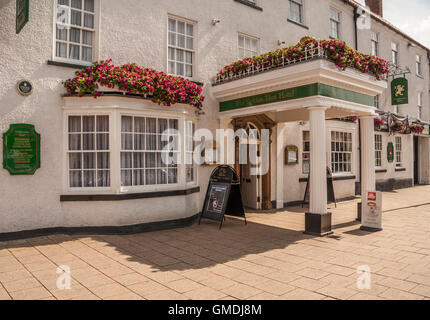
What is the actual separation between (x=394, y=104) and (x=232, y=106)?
1171 centimetres

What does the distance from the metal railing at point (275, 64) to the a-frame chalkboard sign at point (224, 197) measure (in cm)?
264

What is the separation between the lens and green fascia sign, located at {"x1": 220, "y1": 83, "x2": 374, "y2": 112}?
282 inches

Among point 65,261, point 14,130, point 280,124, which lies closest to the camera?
point 65,261

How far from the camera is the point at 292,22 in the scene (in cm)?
1213

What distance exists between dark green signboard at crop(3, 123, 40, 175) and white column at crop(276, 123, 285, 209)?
7468mm

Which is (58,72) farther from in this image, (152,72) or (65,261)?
(65,261)

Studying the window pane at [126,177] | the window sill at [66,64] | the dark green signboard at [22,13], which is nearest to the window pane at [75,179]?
the window pane at [126,177]

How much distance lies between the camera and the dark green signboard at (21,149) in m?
6.55

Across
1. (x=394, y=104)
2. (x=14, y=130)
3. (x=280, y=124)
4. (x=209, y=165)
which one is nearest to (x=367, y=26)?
(x=394, y=104)

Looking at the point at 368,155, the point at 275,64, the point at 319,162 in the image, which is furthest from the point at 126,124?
the point at 368,155

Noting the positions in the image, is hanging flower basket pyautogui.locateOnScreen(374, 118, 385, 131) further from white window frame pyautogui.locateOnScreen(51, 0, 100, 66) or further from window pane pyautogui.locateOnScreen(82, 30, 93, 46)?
window pane pyautogui.locateOnScreen(82, 30, 93, 46)

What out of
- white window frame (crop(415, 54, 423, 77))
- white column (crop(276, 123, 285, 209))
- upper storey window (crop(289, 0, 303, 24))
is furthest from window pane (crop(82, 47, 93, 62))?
white window frame (crop(415, 54, 423, 77))

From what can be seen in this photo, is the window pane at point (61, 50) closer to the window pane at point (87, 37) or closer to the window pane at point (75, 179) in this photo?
the window pane at point (87, 37)

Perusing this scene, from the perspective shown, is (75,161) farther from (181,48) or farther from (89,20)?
(181,48)
